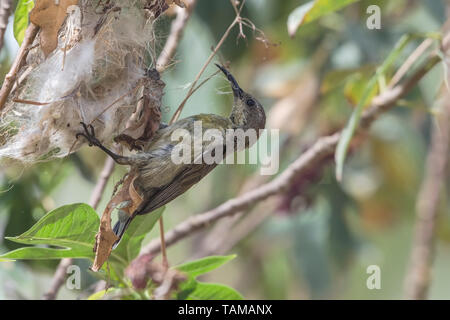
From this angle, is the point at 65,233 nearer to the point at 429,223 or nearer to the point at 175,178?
the point at 175,178

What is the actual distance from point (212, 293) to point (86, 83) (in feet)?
3.00

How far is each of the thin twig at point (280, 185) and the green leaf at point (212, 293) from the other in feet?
1.49

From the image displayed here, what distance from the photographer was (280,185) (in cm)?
294

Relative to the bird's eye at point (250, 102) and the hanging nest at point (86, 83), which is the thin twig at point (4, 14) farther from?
the bird's eye at point (250, 102)

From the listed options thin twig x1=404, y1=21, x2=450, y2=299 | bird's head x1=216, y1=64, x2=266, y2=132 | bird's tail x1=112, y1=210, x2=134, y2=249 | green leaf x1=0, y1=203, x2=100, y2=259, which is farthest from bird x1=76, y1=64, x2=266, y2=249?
thin twig x1=404, y1=21, x2=450, y2=299

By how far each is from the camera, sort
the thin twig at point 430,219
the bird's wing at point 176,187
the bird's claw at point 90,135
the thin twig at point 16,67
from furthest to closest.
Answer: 1. the thin twig at point 430,219
2. the bird's wing at point 176,187
3. the bird's claw at point 90,135
4. the thin twig at point 16,67

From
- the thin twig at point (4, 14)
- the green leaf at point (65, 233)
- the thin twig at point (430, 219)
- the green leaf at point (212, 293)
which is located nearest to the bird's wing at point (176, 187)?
the green leaf at point (65, 233)

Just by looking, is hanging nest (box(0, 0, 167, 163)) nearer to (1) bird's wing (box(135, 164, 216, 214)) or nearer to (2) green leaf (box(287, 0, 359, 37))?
(1) bird's wing (box(135, 164, 216, 214))

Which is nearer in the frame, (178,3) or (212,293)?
(178,3)

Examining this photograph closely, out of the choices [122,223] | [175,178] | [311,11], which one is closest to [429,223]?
[311,11]

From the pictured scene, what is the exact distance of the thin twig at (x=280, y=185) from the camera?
289cm
